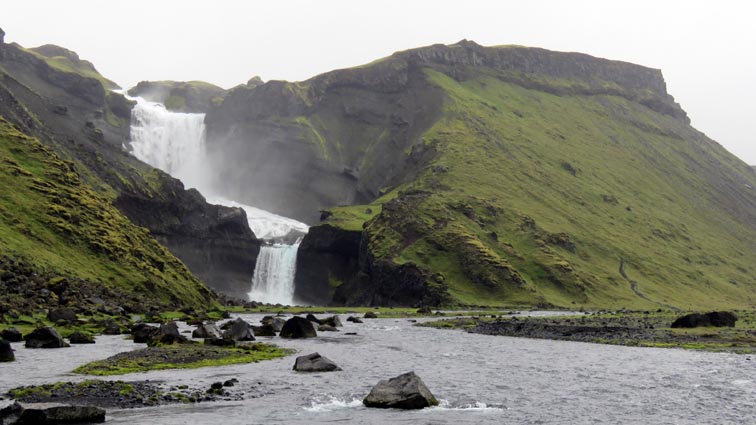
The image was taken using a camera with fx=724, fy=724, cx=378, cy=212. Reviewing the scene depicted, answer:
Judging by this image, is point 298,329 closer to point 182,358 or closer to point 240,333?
point 240,333

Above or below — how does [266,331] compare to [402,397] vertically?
below

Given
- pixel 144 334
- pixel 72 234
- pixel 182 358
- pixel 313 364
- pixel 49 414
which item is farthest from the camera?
pixel 72 234

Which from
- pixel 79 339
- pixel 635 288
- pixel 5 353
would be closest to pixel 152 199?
pixel 79 339

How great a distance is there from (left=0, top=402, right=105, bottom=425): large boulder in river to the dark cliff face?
12714 centimetres

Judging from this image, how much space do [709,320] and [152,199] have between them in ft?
410

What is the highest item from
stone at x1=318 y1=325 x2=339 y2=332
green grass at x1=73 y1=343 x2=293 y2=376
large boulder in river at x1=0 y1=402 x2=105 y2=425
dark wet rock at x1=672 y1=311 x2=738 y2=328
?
dark wet rock at x1=672 y1=311 x2=738 y2=328

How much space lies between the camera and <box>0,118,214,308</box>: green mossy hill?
95.5m

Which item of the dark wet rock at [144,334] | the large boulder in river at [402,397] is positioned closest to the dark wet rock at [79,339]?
the dark wet rock at [144,334]

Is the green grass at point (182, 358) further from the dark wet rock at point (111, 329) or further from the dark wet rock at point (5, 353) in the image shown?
the dark wet rock at point (111, 329)

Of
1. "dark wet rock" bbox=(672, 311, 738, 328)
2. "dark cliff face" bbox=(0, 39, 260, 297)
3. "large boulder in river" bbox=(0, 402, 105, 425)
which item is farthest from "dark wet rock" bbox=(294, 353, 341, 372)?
"dark cliff face" bbox=(0, 39, 260, 297)

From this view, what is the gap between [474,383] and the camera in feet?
143

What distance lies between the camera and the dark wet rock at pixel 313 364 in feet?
151

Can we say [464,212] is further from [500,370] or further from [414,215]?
[500,370]

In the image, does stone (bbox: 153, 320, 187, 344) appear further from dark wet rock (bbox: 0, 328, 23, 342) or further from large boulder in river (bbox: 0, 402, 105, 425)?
large boulder in river (bbox: 0, 402, 105, 425)
